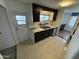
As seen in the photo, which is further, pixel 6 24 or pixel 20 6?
pixel 20 6

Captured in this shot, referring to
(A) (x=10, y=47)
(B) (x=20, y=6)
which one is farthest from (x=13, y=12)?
(A) (x=10, y=47)

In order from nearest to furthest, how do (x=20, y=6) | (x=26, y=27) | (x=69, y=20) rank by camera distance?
1. (x=20, y=6)
2. (x=26, y=27)
3. (x=69, y=20)

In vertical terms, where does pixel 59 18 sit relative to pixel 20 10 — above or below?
below

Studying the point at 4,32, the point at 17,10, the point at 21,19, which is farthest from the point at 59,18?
the point at 4,32

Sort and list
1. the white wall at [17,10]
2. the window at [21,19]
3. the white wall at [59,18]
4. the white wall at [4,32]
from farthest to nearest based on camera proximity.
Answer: the white wall at [59,18], the window at [21,19], the white wall at [17,10], the white wall at [4,32]

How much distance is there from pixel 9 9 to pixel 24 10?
80 cm

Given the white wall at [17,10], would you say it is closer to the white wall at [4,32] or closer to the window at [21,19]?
the white wall at [4,32]

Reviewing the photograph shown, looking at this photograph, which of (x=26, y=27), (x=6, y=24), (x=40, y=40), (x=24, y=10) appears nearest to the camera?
(x=6, y=24)

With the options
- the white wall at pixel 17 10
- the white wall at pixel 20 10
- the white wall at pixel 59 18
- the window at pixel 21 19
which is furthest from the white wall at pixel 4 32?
the white wall at pixel 59 18

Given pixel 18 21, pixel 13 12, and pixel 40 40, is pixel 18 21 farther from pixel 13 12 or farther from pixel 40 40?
pixel 40 40

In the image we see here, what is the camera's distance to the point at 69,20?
734 centimetres

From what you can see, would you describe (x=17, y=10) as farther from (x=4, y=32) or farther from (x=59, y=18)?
(x=59, y=18)

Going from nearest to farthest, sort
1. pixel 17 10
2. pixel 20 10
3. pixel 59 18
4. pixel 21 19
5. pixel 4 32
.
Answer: pixel 4 32 → pixel 17 10 → pixel 20 10 → pixel 21 19 → pixel 59 18

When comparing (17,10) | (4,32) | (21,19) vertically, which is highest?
(17,10)
